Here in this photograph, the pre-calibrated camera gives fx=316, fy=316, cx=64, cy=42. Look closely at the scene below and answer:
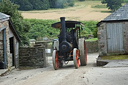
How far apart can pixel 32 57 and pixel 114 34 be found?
5.73 meters

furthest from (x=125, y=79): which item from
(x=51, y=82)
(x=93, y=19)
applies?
(x=93, y=19)

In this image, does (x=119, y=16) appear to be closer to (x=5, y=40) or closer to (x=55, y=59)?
(x=55, y=59)

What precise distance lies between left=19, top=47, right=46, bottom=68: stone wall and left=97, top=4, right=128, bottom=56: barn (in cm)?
399

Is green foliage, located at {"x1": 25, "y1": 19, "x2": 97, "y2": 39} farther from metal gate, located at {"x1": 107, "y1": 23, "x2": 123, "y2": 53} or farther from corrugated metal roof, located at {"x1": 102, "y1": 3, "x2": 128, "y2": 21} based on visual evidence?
metal gate, located at {"x1": 107, "y1": 23, "x2": 123, "y2": 53}

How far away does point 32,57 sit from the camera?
21.5 metres

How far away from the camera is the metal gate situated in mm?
20500

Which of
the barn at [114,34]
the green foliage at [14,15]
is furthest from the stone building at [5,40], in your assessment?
the barn at [114,34]

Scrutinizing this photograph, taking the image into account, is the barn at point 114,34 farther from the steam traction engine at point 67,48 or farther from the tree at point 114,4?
the tree at point 114,4

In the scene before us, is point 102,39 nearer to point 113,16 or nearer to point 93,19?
point 113,16

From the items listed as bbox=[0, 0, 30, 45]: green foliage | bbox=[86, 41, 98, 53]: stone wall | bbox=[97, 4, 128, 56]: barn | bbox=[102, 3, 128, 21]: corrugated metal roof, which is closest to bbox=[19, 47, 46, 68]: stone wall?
bbox=[0, 0, 30, 45]: green foliage

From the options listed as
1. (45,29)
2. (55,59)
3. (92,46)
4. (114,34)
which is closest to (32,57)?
(55,59)

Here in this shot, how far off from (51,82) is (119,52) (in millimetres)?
10133

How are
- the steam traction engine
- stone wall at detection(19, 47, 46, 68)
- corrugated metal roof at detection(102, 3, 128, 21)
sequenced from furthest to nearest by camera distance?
1. stone wall at detection(19, 47, 46, 68)
2. corrugated metal roof at detection(102, 3, 128, 21)
3. the steam traction engine

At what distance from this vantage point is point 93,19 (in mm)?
56344
